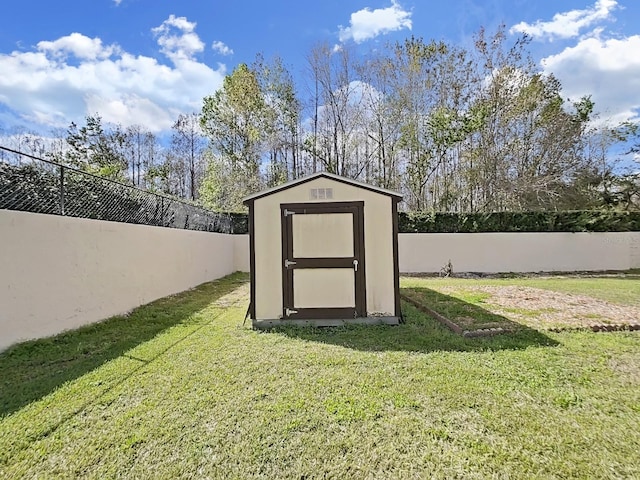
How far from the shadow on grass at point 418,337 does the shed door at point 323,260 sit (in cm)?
34

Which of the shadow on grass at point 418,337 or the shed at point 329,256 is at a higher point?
the shed at point 329,256

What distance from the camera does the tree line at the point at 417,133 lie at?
15.4 m

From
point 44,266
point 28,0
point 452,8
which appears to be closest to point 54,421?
point 44,266

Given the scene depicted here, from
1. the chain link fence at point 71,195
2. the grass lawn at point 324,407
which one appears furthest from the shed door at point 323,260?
the chain link fence at point 71,195

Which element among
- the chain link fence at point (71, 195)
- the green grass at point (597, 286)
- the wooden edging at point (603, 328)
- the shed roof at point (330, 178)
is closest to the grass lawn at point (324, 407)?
the wooden edging at point (603, 328)

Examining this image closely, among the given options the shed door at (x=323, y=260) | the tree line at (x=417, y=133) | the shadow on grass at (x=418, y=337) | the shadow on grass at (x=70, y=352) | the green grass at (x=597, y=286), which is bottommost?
the green grass at (x=597, y=286)

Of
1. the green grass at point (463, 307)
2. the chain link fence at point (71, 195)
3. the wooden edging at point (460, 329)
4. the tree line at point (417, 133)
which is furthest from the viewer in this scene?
the tree line at point (417, 133)

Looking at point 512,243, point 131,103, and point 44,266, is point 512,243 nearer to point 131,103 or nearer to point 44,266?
point 44,266

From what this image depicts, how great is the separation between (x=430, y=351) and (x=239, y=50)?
16.4 meters

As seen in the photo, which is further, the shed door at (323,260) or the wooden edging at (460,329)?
the shed door at (323,260)

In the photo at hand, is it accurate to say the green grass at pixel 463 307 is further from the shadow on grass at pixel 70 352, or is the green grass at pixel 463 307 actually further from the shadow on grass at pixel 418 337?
the shadow on grass at pixel 70 352

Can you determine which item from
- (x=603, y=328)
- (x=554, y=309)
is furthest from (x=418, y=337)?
(x=554, y=309)

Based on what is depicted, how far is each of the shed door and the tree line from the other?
11.1 metres

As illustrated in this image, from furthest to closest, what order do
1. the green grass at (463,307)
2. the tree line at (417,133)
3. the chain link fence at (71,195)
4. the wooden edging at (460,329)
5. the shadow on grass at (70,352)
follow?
the tree line at (417,133) → the green grass at (463,307) → the wooden edging at (460,329) → the chain link fence at (71,195) → the shadow on grass at (70,352)
